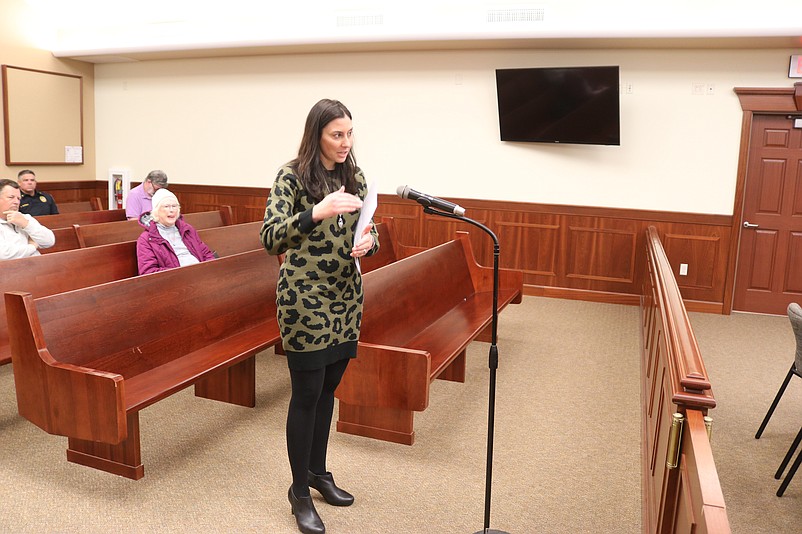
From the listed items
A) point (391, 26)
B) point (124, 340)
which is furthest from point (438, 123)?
point (124, 340)

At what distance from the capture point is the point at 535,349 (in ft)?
16.3

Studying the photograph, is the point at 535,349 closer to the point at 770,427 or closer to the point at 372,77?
the point at 770,427

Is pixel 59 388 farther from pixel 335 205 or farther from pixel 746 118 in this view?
pixel 746 118

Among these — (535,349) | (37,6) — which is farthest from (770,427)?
(37,6)

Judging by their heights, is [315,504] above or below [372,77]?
below

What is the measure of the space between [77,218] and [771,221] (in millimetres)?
6168

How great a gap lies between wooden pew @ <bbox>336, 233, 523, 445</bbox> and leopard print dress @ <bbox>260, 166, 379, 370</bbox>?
0.82 metres

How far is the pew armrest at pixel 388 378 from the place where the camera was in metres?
3.02

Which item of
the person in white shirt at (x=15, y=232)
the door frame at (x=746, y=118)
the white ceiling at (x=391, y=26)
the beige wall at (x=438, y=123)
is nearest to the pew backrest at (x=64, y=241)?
the person in white shirt at (x=15, y=232)

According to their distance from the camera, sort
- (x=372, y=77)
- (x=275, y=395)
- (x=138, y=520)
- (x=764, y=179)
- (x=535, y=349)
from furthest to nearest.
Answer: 1. (x=372, y=77)
2. (x=764, y=179)
3. (x=535, y=349)
4. (x=275, y=395)
5. (x=138, y=520)

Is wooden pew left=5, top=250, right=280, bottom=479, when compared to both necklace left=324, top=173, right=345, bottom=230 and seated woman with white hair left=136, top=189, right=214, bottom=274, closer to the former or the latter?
seated woman with white hair left=136, top=189, right=214, bottom=274

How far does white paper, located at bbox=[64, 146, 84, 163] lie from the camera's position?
846 centimetres

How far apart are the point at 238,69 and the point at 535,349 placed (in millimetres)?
5004

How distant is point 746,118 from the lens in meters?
6.19
